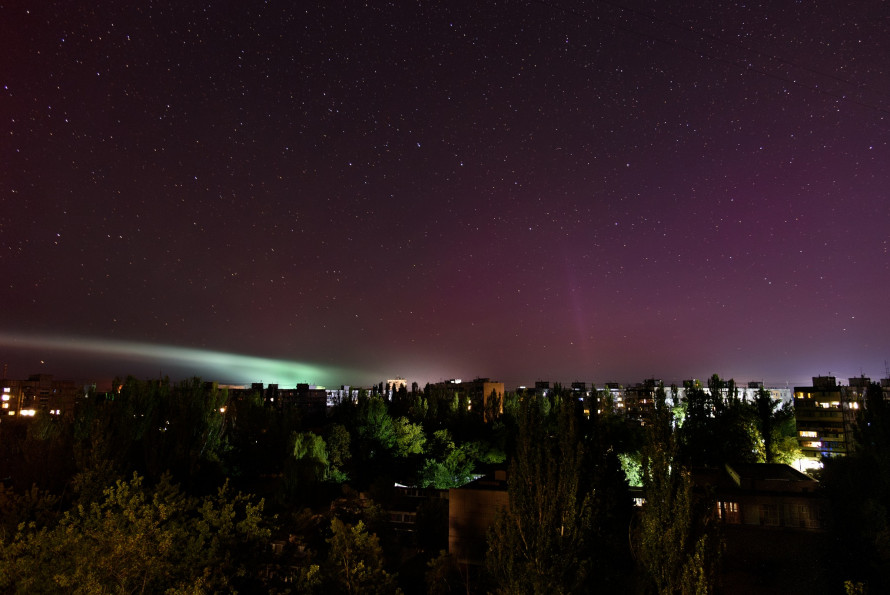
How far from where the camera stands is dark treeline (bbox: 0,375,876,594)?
44.0ft

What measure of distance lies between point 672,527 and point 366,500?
67.2ft

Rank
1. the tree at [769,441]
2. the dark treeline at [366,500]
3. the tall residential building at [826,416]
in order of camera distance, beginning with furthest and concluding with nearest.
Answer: the tall residential building at [826,416]
the tree at [769,441]
the dark treeline at [366,500]

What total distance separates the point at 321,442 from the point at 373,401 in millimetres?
12686

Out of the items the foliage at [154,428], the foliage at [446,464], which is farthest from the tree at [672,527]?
the foliage at [446,464]

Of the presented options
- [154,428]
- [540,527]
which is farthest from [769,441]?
[154,428]

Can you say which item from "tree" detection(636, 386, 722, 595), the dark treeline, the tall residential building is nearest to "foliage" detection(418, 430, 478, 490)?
the dark treeline

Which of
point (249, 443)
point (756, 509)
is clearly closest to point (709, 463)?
point (756, 509)

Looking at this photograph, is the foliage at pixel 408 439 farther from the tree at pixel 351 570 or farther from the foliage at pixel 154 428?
the tree at pixel 351 570

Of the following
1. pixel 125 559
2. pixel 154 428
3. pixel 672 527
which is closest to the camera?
pixel 125 559

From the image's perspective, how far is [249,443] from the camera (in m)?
46.5

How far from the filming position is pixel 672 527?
13.1 m

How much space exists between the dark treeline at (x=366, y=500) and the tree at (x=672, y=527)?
41 millimetres

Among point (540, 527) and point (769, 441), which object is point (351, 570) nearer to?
point (540, 527)

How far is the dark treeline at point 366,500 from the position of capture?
1340 cm
